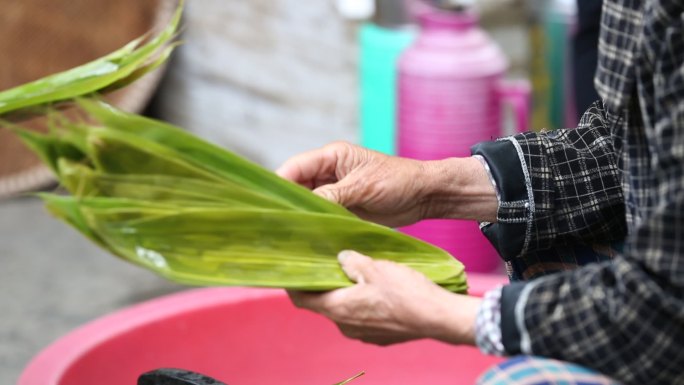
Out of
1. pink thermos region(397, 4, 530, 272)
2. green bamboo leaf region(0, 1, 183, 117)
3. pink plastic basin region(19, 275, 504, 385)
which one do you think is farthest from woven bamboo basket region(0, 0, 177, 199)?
green bamboo leaf region(0, 1, 183, 117)

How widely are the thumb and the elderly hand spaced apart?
0.52 ft

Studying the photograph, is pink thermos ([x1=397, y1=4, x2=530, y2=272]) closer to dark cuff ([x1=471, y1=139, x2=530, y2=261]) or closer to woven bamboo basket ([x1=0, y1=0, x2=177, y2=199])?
woven bamboo basket ([x1=0, y1=0, x2=177, y2=199])

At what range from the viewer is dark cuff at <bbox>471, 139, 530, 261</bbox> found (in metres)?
1.28

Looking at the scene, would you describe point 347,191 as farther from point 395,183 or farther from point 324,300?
point 324,300

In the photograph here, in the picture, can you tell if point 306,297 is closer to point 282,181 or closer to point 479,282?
point 282,181

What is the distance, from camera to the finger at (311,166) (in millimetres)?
1288

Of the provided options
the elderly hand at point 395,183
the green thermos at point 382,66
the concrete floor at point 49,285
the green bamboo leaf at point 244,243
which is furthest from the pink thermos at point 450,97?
the green bamboo leaf at point 244,243

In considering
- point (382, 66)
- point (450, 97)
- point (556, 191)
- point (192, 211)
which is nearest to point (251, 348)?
point (556, 191)

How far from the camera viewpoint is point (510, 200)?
129 cm

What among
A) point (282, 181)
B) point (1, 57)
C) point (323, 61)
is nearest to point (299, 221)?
point (282, 181)

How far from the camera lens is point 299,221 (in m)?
1.07

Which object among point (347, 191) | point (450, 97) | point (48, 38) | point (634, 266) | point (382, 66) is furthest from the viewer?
point (48, 38)

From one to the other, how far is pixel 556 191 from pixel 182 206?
47 centimetres

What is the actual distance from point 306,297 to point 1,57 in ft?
7.67
